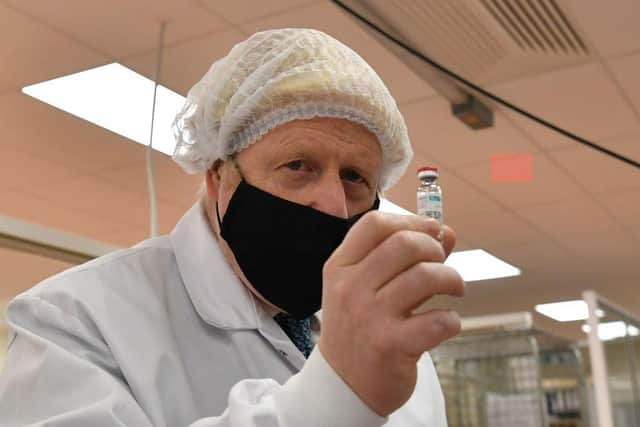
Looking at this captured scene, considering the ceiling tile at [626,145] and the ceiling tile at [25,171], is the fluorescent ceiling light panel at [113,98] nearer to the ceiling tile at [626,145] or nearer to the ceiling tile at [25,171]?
the ceiling tile at [25,171]

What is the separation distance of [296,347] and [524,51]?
2196 mm

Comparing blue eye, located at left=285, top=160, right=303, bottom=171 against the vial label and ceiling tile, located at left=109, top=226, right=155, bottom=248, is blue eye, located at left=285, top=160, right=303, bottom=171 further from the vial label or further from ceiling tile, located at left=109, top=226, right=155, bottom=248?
ceiling tile, located at left=109, top=226, right=155, bottom=248

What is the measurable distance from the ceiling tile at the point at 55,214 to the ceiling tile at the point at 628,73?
10.4ft

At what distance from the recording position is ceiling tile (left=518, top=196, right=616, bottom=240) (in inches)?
190

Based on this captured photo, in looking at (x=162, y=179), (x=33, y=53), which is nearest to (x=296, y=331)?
(x=33, y=53)

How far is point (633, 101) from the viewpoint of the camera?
3445 millimetres

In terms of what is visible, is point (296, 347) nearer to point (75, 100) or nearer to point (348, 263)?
point (348, 263)

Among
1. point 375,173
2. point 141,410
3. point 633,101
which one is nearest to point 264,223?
point 375,173

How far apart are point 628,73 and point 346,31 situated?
1.25 metres

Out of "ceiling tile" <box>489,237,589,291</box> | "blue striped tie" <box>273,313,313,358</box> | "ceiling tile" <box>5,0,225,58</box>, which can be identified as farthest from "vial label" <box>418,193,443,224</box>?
"ceiling tile" <box>489,237,589,291</box>

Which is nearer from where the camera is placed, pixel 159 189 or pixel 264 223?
pixel 264 223

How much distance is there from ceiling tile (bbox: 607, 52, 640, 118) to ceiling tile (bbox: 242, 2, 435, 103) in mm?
782

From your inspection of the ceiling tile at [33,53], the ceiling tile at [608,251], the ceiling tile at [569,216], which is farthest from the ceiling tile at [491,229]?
the ceiling tile at [33,53]

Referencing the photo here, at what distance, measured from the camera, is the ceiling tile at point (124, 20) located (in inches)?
107
